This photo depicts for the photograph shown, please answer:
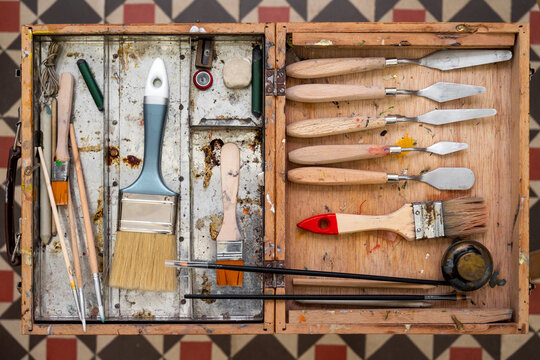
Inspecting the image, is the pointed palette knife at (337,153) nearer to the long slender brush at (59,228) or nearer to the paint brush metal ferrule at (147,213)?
the paint brush metal ferrule at (147,213)

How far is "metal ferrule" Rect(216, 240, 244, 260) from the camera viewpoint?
1.17m

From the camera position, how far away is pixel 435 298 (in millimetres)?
1173

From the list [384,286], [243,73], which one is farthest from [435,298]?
[243,73]

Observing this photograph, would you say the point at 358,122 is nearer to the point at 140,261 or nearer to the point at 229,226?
the point at 229,226

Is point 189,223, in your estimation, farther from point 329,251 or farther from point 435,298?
point 435,298

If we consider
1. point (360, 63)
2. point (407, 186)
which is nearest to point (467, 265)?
point (407, 186)

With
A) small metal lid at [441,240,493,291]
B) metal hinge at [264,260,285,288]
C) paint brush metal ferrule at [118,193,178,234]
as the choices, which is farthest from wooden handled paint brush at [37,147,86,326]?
small metal lid at [441,240,493,291]

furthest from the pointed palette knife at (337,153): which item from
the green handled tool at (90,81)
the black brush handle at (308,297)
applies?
the green handled tool at (90,81)

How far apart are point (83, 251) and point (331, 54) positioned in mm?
843

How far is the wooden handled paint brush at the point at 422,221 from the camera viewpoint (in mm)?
1169

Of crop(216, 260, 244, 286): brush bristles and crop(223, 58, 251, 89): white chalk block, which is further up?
crop(223, 58, 251, 89): white chalk block

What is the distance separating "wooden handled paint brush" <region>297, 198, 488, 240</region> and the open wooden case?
4 cm

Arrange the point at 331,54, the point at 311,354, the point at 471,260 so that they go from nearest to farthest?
1. the point at 471,260
2. the point at 331,54
3. the point at 311,354

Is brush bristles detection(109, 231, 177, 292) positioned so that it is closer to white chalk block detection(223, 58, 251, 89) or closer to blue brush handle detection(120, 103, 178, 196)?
blue brush handle detection(120, 103, 178, 196)
